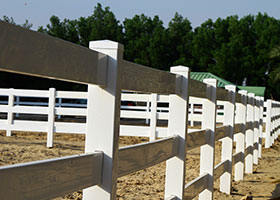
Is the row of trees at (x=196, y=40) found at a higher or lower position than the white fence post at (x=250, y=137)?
higher

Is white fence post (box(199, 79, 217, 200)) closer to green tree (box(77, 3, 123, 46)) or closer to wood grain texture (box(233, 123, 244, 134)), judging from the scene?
wood grain texture (box(233, 123, 244, 134))

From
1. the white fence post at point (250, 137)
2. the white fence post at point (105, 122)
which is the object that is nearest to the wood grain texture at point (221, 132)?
the white fence post at point (250, 137)

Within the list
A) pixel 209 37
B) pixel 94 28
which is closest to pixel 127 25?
pixel 94 28

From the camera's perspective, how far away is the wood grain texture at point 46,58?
147cm

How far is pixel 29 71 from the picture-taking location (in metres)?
1.57

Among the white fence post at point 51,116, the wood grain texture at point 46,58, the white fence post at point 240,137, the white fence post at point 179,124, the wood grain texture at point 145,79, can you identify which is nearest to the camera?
the wood grain texture at point 46,58

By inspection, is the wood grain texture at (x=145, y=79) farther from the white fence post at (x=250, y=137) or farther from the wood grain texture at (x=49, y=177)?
the white fence post at (x=250, y=137)

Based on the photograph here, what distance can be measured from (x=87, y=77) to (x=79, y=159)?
1.18 feet

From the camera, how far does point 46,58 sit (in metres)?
1.68

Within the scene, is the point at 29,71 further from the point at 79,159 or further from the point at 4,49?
→ the point at 79,159

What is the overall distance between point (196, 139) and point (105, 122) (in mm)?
2559

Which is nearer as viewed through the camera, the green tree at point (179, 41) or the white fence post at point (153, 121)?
the white fence post at point (153, 121)

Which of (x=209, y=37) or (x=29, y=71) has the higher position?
(x=209, y=37)

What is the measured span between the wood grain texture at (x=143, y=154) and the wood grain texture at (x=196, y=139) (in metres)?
0.58
